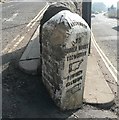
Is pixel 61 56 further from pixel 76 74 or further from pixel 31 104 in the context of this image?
pixel 31 104

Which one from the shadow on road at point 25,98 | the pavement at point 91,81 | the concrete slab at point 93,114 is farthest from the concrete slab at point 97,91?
the shadow on road at point 25,98

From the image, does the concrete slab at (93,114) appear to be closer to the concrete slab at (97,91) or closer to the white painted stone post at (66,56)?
the white painted stone post at (66,56)

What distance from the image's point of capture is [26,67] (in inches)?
341

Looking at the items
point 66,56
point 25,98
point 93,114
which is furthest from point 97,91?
point 66,56

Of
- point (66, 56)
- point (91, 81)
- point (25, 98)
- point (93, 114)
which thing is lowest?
point (91, 81)

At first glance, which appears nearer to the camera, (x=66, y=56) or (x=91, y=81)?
(x=66, y=56)

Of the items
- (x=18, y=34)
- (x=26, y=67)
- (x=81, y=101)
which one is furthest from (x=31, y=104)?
(x=18, y=34)

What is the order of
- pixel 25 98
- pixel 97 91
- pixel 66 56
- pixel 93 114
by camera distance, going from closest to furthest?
pixel 66 56
pixel 93 114
pixel 25 98
pixel 97 91

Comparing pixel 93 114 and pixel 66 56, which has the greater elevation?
pixel 66 56

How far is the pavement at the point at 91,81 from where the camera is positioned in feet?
24.1

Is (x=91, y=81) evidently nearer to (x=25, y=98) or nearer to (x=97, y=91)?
(x=97, y=91)

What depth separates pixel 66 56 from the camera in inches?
239

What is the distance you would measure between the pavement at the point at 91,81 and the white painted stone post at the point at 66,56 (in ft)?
2.40

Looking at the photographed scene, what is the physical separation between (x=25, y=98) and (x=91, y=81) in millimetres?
2505
